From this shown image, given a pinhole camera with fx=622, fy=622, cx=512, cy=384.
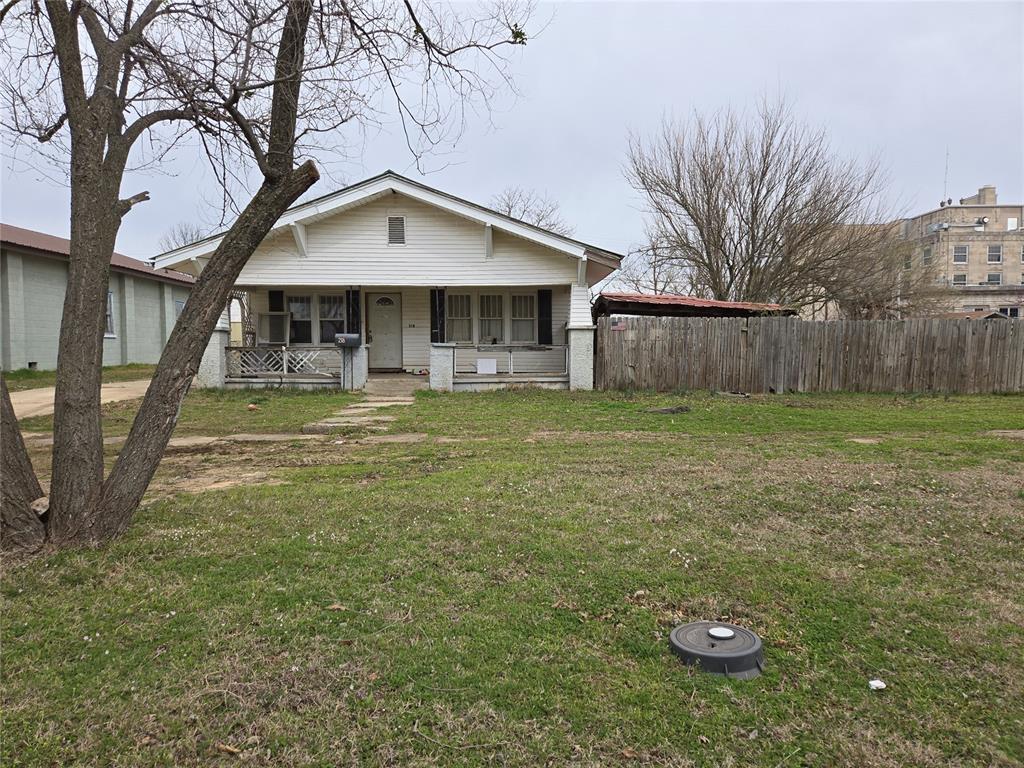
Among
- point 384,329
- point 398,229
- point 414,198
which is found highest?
point 414,198

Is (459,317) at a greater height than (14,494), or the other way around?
(459,317)

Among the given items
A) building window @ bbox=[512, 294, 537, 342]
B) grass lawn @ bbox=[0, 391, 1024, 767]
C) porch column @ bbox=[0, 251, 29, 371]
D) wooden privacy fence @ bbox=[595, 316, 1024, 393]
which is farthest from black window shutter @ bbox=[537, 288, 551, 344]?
porch column @ bbox=[0, 251, 29, 371]

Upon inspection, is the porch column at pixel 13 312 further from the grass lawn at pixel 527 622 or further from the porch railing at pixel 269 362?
the grass lawn at pixel 527 622

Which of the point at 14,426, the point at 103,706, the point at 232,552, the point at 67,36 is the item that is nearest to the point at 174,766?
the point at 103,706

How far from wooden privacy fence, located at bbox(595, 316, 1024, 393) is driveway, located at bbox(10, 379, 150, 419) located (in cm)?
1130

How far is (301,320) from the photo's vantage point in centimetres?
1775

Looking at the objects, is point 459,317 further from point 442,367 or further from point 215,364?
point 215,364

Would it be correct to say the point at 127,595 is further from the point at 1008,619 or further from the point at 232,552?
the point at 1008,619

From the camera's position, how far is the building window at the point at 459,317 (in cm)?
1803

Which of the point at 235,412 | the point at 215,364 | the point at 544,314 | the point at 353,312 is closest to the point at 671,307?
the point at 544,314

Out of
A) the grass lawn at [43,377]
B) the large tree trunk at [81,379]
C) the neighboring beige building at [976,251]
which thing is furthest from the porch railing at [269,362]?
the neighboring beige building at [976,251]

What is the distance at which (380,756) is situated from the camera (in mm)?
2293

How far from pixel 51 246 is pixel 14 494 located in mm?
21755

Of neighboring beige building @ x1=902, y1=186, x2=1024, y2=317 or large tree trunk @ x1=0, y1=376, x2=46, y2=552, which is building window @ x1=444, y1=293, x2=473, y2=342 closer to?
large tree trunk @ x1=0, y1=376, x2=46, y2=552
